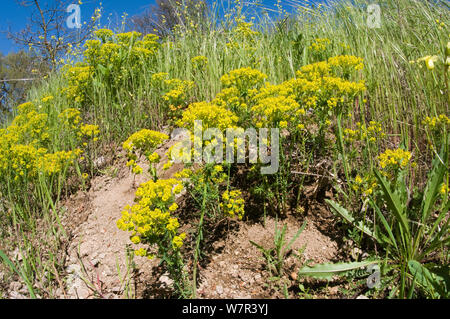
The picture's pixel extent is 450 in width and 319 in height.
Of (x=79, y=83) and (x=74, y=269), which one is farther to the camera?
(x=79, y=83)

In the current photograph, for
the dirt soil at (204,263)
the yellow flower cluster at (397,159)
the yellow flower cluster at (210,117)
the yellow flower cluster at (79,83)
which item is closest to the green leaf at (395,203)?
the yellow flower cluster at (397,159)

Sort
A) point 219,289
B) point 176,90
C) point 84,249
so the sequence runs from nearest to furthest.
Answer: point 219,289, point 84,249, point 176,90

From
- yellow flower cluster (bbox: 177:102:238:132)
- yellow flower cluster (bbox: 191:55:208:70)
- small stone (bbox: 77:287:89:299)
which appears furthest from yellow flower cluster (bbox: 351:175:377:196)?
yellow flower cluster (bbox: 191:55:208:70)

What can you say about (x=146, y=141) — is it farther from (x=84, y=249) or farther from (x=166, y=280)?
(x=84, y=249)

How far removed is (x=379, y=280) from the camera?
1.74 meters

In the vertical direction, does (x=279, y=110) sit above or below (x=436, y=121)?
above

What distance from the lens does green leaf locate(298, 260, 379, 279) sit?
5.76ft

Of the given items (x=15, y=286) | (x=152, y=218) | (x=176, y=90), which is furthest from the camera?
(x=176, y=90)

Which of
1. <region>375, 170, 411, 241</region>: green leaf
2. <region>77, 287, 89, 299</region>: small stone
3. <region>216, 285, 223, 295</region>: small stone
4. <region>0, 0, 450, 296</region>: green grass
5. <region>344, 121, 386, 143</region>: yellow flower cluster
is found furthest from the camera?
<region>0, 0, 450, 296</region>: green grass

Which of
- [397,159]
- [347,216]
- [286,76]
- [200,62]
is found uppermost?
[200,62]

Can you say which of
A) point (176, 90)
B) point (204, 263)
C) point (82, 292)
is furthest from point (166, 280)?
point (176, 90)

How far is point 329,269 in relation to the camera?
178 centimetres

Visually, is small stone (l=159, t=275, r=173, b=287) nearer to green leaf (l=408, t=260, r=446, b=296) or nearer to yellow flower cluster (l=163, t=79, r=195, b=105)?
green leaf (l=408, t=260, r=446, b=296)

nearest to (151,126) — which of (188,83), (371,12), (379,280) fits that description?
(188,83)
